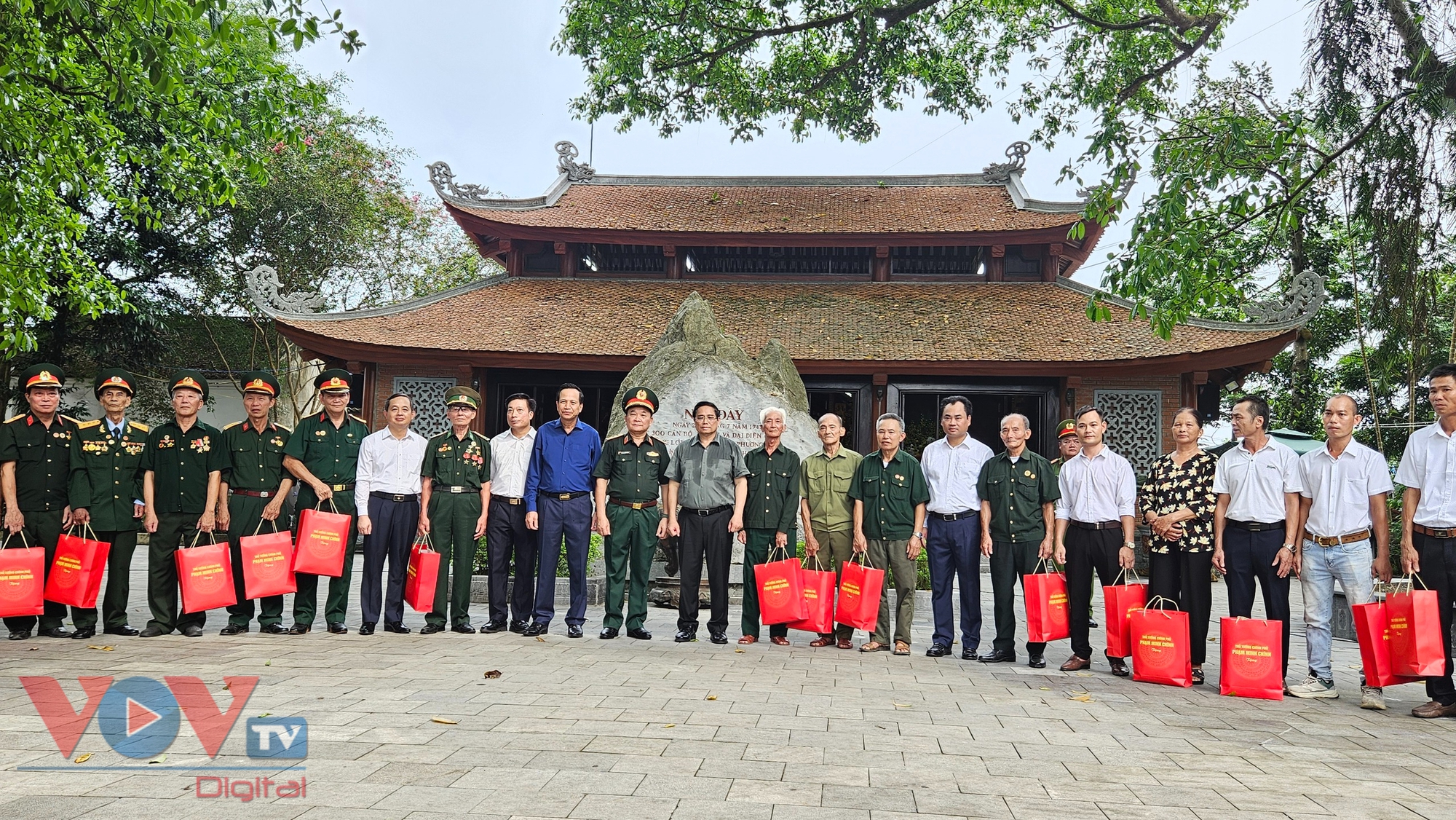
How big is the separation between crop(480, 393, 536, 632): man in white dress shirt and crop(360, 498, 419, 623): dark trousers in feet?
1.85

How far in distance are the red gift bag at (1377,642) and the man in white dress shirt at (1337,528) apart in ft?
0.67

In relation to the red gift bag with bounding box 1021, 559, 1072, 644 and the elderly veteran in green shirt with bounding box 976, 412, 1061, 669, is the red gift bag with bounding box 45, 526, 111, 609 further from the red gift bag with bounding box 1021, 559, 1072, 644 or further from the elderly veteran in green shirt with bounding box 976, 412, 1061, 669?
the red gift bag with bounding box 1021, 559, 1072, 644

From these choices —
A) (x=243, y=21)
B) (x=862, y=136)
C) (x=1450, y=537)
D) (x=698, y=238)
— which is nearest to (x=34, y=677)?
(x=243, y=21)

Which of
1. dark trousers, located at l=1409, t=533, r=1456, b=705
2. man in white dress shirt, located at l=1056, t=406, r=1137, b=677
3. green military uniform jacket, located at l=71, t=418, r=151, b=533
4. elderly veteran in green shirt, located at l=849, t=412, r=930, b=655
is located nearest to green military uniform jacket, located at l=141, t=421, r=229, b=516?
green military uniform jacket, located at l=71, t=418, r=151, b=533

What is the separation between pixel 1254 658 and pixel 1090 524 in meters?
1.19

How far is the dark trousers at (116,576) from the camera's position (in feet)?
21.2

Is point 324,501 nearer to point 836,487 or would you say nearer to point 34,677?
point 34,677

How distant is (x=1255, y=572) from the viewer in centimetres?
563

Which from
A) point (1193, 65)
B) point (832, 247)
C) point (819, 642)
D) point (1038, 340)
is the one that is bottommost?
point (819, 642)

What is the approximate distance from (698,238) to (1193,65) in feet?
28.4

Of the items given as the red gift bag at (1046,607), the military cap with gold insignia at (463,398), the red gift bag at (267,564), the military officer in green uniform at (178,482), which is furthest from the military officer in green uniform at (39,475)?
the red gift bag at (1046,607)

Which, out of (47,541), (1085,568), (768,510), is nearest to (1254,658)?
(1085,568)

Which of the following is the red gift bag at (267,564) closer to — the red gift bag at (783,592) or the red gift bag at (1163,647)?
the red gift bag at (783,592)

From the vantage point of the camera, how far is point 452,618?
6.81 m
